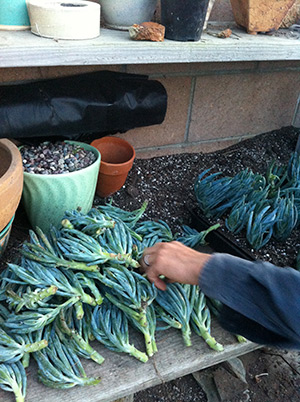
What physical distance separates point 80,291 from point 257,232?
0.54 m

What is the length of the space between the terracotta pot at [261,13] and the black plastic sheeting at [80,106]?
0.36m

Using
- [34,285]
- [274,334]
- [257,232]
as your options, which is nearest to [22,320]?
[34,285]

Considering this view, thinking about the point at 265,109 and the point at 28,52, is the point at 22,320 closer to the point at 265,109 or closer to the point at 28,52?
the point at 28,52

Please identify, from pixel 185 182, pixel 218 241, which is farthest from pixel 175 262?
pixel 185 182

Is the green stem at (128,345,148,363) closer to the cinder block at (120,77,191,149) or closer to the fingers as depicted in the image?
the fingers

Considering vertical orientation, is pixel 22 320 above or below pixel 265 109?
below

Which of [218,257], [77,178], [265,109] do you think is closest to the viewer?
[218,257]

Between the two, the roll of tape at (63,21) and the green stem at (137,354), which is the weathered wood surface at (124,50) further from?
the green stem at (137,354)

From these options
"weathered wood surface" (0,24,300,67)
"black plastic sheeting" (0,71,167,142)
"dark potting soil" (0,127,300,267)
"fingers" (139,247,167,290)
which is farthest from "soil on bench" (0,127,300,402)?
"weathered wood surface" (0,24,300,67)

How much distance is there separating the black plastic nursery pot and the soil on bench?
0.60 m

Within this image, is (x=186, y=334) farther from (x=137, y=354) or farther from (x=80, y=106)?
(x=80, y=106)

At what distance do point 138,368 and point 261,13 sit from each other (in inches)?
41.7

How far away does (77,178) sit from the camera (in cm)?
114

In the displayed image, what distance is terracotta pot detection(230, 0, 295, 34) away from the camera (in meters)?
1.17
